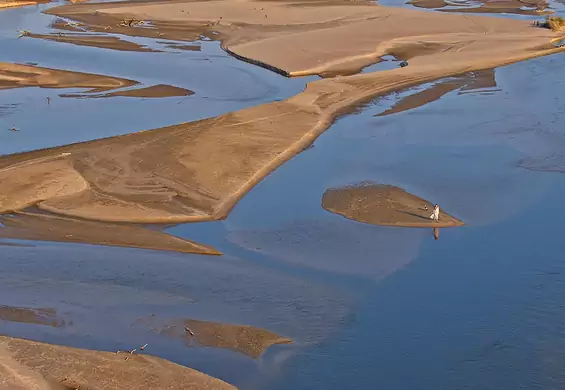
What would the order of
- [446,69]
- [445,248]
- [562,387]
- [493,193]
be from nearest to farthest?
1. [562,387]
2. [445,248]
3. [493,193]
4. [446,69]

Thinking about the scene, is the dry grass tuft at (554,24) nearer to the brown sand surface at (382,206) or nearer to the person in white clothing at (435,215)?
the brown sand surface at (382,206)

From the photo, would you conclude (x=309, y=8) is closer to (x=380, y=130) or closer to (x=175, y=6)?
(x=175, y=6)

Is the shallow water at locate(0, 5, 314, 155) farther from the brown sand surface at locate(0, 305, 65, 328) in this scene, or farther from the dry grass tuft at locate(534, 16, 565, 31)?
the dry grass tuft at locate(534, 16, 565, 31)

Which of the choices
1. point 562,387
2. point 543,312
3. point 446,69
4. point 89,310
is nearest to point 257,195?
point 89,310

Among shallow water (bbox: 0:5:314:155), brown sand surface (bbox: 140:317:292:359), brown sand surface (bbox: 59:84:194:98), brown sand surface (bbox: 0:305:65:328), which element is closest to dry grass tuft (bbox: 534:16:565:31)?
shallow water (bbox: 0:5:314:155)

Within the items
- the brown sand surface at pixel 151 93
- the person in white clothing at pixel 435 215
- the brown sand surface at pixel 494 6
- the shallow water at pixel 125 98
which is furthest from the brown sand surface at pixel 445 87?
the brown sand surface at pixel 494 6

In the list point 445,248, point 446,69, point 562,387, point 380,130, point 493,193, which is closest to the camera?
point 562,387

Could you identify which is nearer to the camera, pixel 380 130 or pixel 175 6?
pixel 380 130
